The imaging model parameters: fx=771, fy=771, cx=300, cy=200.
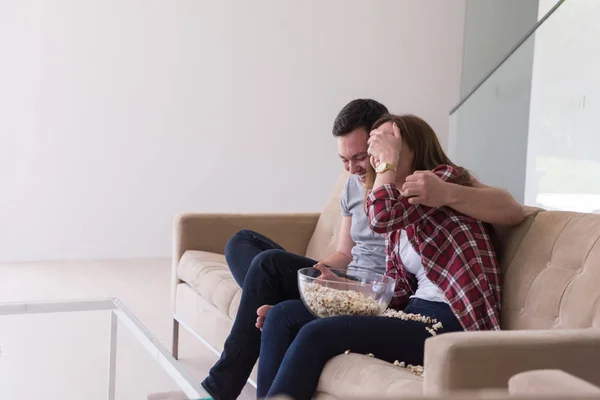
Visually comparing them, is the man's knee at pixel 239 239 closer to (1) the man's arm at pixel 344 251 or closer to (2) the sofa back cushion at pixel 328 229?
(1) the man's arm at pixel 344 251

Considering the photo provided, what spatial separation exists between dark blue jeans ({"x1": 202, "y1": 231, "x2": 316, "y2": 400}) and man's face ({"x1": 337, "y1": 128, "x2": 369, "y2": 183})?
315mm

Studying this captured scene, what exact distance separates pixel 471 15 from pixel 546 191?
2.72m

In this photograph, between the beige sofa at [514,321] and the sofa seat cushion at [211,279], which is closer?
the beige sofa at [514,321]

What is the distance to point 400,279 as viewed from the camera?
201 cm

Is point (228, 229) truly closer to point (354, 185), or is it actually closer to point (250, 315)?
point (354, 185)

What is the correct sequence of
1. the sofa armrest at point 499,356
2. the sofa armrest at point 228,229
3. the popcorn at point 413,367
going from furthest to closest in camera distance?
the sofa armrest at point 228,229 < the popcorn at point 413,367 < the sofa armrest at point 499,356

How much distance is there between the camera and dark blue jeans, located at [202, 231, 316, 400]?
205 centimetres

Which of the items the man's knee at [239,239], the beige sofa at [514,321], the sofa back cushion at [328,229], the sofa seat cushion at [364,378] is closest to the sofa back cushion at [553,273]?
the beige sofa at [514,321]

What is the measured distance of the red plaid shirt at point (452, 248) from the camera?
5.69 feet

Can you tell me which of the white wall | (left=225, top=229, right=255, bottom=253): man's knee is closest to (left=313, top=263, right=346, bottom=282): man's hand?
(left=225, top=229, right=255, bottom=253): man's knee

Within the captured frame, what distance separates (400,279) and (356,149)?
0.44 metres

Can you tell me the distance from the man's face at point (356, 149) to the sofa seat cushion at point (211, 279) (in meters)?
0.56

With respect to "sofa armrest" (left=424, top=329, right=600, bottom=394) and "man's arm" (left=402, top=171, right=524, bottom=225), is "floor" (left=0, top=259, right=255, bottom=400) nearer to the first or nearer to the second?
"sofa armrest" (left=424, top=329, right=600, bottom=394)

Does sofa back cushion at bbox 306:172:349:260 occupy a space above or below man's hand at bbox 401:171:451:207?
below
